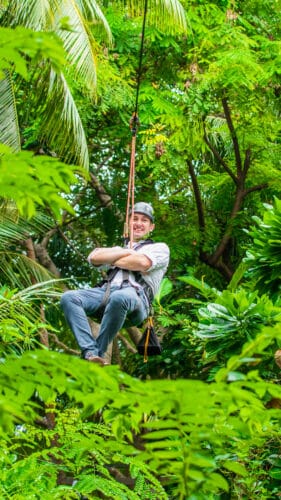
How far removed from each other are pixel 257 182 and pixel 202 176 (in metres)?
0.93

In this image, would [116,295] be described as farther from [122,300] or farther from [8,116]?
[8,116]

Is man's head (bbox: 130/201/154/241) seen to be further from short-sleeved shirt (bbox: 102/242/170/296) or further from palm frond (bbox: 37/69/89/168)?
palm frond (bbox: 37/69/89/168)

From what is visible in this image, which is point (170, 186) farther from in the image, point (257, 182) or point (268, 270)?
point (268, 270)

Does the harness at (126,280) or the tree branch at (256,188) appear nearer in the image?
the harness at (126,280)

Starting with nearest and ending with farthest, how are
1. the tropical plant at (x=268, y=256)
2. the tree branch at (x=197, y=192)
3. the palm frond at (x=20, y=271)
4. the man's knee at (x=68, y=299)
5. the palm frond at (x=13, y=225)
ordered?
the tropical plant at (x=268, y=256)
the man's knee at (x=68, y=299)
the palm frond at (x=13, y=225)
the palm frond at (x=20, y=271)
the tree branch at (x=197, y=192)

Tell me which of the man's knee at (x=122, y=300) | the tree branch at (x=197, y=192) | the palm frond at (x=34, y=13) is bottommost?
the tree branch at (x=197, y=192)

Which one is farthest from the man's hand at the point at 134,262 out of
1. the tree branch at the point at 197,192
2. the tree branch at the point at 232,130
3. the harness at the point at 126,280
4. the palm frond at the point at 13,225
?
the tree branch at the point at 197,192

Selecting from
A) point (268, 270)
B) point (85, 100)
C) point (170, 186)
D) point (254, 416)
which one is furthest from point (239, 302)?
point (170, 186)

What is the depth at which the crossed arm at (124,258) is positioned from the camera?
19.6 ft

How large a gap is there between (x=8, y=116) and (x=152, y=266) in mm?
3698

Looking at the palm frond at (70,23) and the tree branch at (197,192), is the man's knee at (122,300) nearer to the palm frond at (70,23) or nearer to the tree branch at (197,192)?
the palm frond at (70,23)

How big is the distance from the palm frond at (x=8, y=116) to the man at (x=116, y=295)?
2975 millimetres

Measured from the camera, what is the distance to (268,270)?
5.66 metres

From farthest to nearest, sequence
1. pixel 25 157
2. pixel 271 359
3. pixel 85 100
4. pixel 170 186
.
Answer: pixel 170 186 < pixel 85 100 < pixel 271 359 < pixel 25 157
